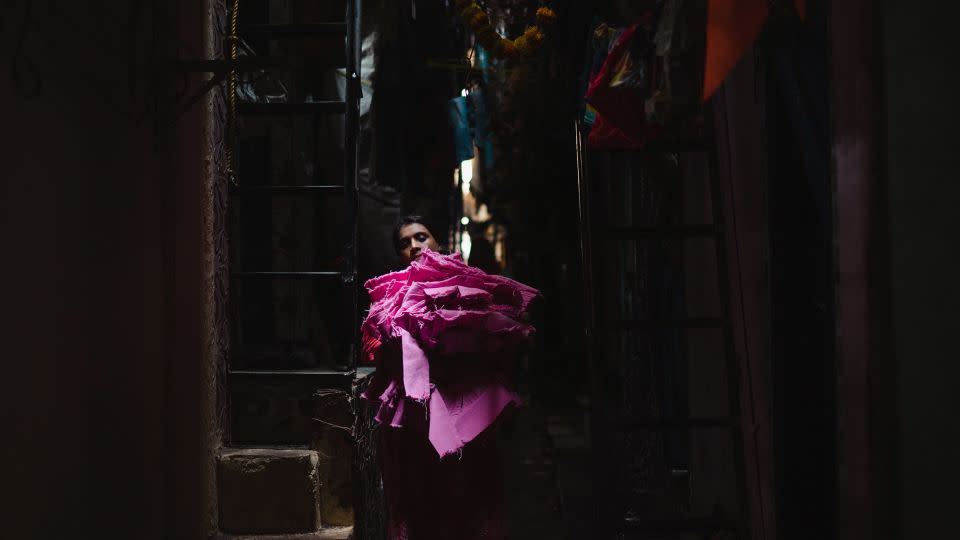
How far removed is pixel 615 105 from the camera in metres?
3.20

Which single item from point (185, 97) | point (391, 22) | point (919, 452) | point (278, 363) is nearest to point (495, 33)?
point (391, 22)

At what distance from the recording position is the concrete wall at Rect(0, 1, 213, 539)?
2.83 metres

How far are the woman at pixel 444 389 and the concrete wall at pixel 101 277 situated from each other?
1171 millimetres

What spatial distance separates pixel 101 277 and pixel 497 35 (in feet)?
10.8

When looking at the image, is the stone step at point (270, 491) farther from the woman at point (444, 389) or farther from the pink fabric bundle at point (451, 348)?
the pink fabric bundle at point (451, 348)

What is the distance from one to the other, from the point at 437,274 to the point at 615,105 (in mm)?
1203

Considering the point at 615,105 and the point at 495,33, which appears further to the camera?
the point at 495,33

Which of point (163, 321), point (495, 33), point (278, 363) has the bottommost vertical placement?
point (278, 363)

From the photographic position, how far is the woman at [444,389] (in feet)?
11.5

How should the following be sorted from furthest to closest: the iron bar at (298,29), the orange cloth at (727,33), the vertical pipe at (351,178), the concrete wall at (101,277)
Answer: the iron bar at (298,29), the vertical pipe at (351,178), the concrete wall at (101,277), the orange cloth at (727,33)

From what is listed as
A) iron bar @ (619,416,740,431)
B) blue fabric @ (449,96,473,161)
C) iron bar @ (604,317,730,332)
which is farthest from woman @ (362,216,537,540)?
blue fabric @ (449,96,473,161)

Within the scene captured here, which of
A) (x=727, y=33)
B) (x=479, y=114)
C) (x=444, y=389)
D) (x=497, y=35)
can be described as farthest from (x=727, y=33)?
(x=479, y=114)

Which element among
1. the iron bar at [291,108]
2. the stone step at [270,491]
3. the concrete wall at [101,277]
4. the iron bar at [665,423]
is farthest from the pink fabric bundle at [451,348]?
the iron bar at [291,108]

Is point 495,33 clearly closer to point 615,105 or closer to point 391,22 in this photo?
point 391,22
